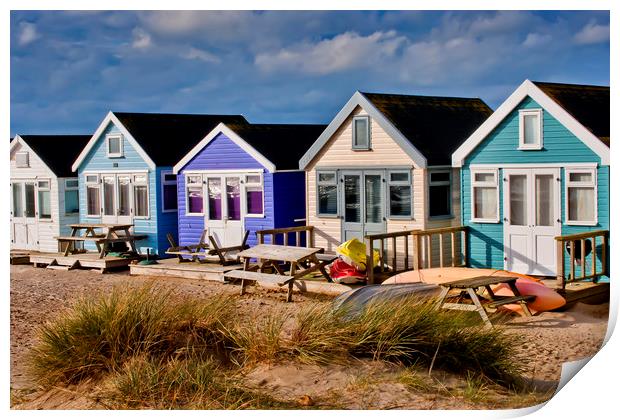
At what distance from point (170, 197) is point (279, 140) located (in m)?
2.91

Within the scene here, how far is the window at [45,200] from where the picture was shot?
22.1 meters

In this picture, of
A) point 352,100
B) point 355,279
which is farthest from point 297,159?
point 355,279

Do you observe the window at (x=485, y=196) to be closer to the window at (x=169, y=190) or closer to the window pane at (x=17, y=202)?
the window at (x=169, y=190)

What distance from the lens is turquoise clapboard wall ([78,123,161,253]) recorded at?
871 inches

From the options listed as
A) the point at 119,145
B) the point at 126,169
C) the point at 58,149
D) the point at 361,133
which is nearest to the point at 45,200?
the point at 58,149

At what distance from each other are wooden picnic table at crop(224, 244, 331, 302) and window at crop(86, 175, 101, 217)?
6.10 metres

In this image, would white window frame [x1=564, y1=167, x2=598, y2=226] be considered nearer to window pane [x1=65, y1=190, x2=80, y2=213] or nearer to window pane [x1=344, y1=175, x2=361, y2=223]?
window pane [x1=344, y1=175, x2=361, y2=223]

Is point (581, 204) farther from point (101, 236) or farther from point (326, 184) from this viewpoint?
point (101, 236)

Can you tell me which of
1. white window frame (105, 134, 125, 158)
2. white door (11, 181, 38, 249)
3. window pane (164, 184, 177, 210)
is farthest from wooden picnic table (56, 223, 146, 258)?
white window frame (105, 134, 125, 158)

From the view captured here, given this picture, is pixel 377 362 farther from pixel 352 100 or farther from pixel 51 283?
pixel 51 283

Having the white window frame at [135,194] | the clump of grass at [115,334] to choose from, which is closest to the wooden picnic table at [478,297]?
the clump of grass at [115,334]

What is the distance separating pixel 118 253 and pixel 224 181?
2.63 metres

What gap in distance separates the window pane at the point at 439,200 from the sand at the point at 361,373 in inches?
98.8

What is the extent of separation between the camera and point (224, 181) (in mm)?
20906
